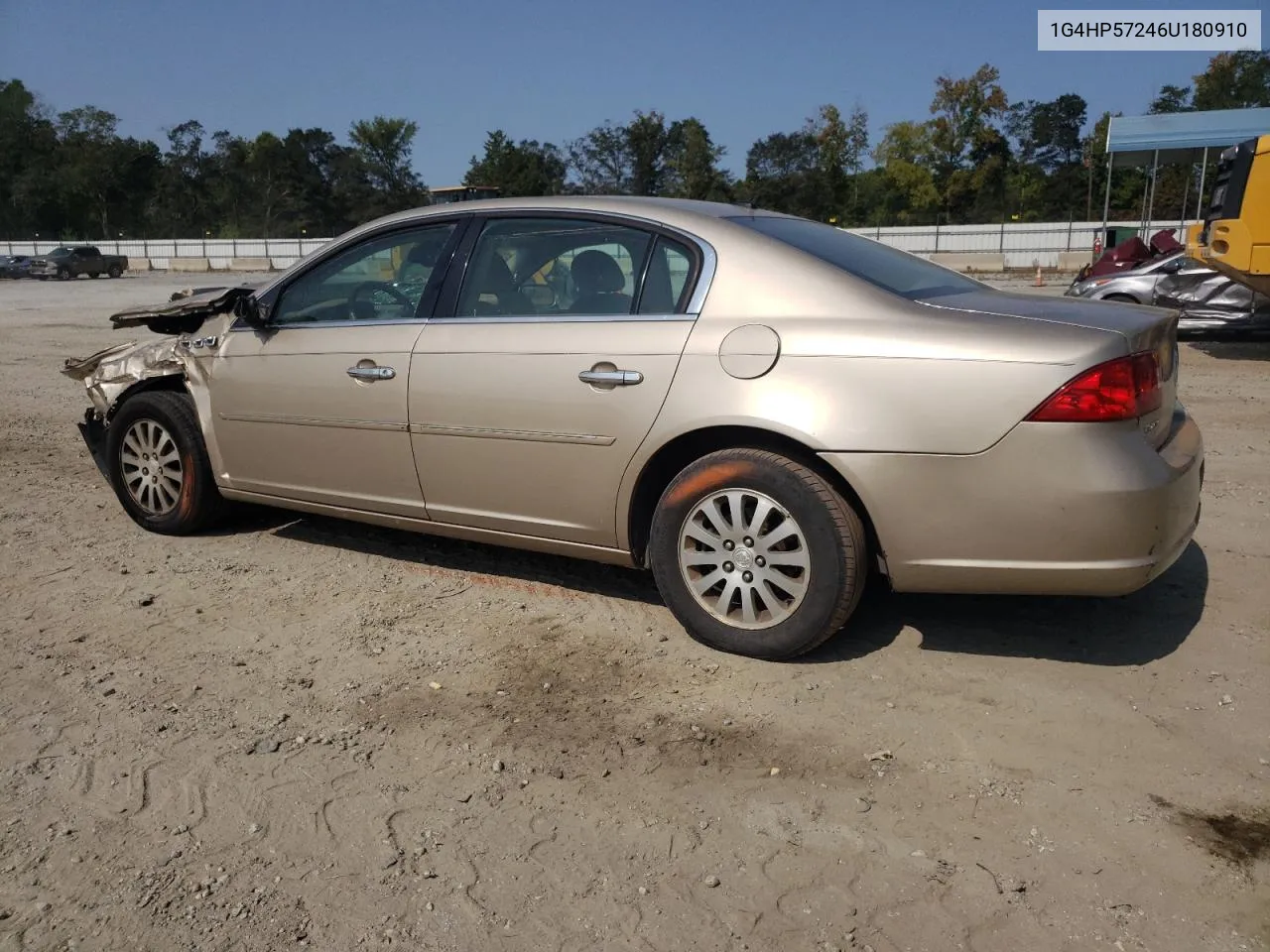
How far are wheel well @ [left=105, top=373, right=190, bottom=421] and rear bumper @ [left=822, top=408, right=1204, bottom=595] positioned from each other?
139 inches

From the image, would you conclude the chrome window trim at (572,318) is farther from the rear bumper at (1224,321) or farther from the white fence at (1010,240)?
the white fence at (1010,240)

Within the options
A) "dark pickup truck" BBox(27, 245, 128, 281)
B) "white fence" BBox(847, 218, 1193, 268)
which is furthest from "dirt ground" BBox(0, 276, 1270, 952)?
"dark pickup truck" BBox(27, 245, 128, 281)

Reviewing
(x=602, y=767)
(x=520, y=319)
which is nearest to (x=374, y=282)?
(x=520, y=319)

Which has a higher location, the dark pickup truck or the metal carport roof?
the metal carport roof

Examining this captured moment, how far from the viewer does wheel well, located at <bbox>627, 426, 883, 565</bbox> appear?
368cm

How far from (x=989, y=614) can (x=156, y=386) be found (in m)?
4.22

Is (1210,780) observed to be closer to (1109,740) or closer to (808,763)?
(1109,740)

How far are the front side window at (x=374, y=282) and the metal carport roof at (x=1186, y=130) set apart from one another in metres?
23.5

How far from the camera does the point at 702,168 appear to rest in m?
59.1

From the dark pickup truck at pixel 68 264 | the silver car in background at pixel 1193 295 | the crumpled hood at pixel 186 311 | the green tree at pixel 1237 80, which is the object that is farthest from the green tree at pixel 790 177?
the crumpled hood at pixel 186 311

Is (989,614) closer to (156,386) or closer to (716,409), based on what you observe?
(716,409)

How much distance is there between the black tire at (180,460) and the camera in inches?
208

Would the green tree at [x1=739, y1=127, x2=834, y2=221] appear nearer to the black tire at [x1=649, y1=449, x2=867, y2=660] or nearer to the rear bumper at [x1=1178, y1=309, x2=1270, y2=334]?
the rear bumper at [x1=1178, y1=309, x2=1270, y2=334]

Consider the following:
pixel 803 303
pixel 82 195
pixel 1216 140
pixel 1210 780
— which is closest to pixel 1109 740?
pixel 1210 780
